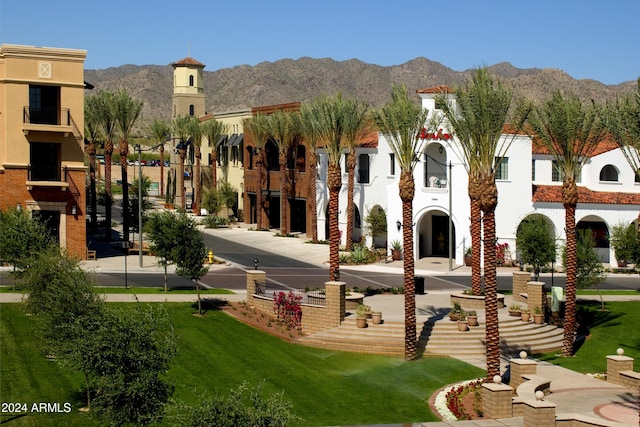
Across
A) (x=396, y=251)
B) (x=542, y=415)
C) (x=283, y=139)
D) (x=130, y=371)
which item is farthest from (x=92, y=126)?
(x=542, y=415)

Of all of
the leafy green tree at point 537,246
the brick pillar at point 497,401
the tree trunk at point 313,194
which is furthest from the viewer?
the tree trunk at point 313,194

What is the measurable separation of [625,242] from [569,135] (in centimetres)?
2316

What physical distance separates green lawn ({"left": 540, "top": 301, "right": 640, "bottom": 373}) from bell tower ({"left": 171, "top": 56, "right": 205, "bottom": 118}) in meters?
75.6

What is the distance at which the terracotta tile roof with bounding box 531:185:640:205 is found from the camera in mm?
61938

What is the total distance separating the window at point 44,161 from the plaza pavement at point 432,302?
5672mm

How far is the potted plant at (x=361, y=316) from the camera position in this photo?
3734 centimetres

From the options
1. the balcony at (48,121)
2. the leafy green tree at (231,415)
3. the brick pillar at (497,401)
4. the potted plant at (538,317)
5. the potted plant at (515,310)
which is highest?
the balcony at (48,121)

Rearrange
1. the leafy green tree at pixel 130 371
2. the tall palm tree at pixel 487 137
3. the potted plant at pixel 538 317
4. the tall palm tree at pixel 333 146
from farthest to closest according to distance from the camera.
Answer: the tall palm tree at pixel 333 146 → the potted plant at pixel 538 317 → the tall palm tree at pixel 487 137 → the leafy green tree at pixel 130 371

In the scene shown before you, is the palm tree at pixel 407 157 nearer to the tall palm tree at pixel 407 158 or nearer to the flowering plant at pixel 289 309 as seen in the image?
the tall palm tree at pixel 407 158

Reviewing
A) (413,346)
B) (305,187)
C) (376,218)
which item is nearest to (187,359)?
(413,346)

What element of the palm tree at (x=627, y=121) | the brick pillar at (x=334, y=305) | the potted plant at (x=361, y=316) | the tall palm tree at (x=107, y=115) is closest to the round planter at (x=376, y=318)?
the potted plant at (x=361, y=316)

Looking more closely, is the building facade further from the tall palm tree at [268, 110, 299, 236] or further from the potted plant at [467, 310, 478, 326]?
the potted plant at [467, 310, 478, 326]

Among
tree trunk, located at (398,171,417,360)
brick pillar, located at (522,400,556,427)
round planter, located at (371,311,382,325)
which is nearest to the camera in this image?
brick pillar, located at (522,400,556,427)

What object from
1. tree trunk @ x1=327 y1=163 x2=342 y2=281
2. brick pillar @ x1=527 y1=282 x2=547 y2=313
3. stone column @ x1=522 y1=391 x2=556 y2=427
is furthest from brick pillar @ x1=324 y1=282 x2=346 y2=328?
stone column @ x1=522 y1=391 x2=556 y2=427
